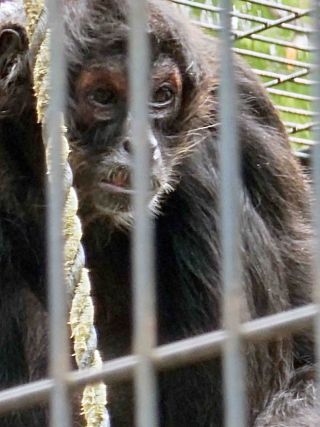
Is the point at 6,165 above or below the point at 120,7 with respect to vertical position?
below

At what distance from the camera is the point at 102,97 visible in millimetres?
2703

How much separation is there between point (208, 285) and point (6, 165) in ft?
1.54

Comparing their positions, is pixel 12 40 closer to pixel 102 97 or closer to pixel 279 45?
pixel 102 97

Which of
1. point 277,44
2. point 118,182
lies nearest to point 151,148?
point 118,182

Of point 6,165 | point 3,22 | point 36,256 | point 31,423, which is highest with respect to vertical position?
point 3,22

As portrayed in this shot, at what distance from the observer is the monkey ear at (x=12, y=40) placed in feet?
8.71

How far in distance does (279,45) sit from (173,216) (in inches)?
32.3

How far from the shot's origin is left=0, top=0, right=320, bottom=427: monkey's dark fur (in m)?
2.57

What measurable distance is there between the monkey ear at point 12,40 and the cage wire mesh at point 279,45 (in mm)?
515

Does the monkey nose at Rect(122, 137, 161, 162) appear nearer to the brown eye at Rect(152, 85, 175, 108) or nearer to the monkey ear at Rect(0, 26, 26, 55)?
the brown eye at Rect(152, 85, 175, 108)

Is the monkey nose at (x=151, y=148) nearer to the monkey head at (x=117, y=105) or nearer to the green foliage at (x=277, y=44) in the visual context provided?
the monkey head at (x=117, y=105)

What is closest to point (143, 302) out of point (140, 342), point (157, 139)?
point (140, 342)

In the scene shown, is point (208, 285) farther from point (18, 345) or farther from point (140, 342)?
point (140, 342)

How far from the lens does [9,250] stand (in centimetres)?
251
